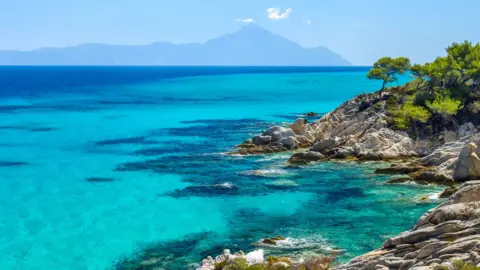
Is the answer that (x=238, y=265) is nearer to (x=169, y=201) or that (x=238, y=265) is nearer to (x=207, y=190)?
(x=169, y=201)

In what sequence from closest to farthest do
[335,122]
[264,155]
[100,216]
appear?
[100,216] < [264,155] < [335,122]

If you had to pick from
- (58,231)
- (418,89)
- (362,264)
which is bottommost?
(58,231)

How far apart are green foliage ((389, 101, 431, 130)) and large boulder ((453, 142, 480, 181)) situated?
20.3 meters

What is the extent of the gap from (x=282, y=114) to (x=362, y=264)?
10328 centimetres

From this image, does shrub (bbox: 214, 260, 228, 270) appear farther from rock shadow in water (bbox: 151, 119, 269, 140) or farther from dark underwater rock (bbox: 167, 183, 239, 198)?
rock shadow in water (bbox: 151, 119, 269, 140)

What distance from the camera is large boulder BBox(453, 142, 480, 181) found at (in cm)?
5562

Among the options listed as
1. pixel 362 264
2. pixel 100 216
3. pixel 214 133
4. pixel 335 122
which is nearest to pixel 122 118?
pixel 214 133

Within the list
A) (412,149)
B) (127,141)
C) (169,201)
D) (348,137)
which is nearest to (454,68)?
(412,149)

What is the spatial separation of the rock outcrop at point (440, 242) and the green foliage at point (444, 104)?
45.9 m

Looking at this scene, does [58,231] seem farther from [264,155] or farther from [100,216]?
[264,155]

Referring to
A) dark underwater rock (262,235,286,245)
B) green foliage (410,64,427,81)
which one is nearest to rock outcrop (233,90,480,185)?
green foliage (410,64,427,81)

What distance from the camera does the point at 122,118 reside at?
12812 centimetres

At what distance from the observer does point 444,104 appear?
77938 millimetres

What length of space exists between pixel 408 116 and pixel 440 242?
170 feet
